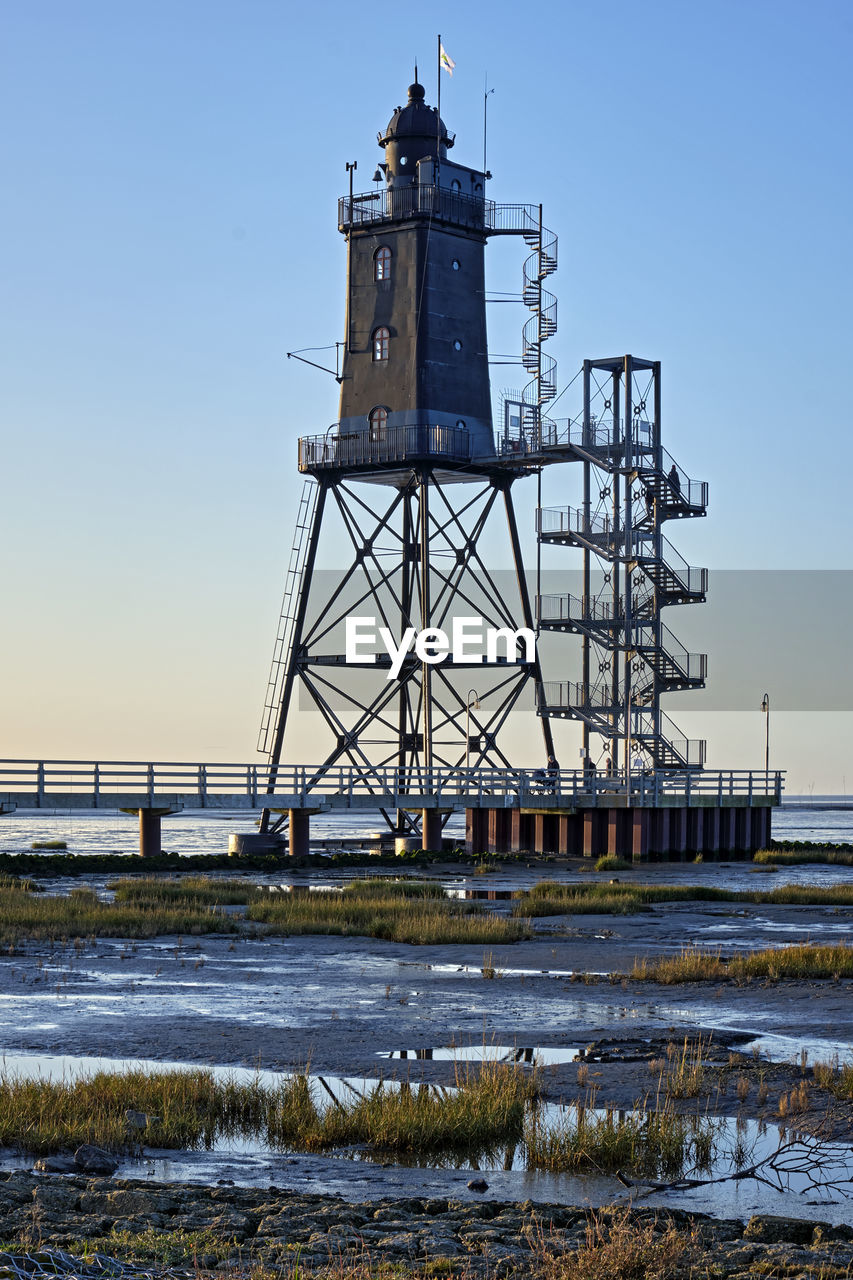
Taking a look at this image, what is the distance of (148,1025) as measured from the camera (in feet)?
52.9

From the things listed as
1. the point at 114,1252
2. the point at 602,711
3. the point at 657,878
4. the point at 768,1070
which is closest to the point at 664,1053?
the point at 768,1070

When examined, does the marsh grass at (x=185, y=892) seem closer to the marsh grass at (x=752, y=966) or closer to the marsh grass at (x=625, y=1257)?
the marsh grass at (x=752, y=966)

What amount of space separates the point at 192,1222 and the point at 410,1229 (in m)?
1.17

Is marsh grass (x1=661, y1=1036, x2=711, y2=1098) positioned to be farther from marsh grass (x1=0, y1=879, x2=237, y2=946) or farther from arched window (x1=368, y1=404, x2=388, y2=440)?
arched window (x1=368, y1=404, x2=388, y2=440)

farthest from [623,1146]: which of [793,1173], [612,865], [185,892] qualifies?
[612,865]

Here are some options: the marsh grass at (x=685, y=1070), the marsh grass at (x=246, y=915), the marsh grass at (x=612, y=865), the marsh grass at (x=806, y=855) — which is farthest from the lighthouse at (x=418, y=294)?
the marsh grass at (x=685, y=1070)

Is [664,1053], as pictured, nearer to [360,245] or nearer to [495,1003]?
[495,1003]

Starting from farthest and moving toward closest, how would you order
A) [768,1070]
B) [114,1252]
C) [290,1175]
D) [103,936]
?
[103,936] < [768,1070] < [290,1175] < [114,1252]

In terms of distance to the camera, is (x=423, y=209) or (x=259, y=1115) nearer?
(x=259, y=1115)

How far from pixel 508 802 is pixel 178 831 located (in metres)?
65.2

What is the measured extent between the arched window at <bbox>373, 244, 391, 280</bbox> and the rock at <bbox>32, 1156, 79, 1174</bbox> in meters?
45.8

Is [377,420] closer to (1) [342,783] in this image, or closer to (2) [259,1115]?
(1) [342,783]

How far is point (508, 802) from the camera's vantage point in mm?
50688

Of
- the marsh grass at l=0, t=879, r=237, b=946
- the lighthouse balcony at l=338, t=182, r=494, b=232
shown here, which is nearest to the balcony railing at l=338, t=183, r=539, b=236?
the lighthouse balcony at l=338, t=182, r=494, b=232
